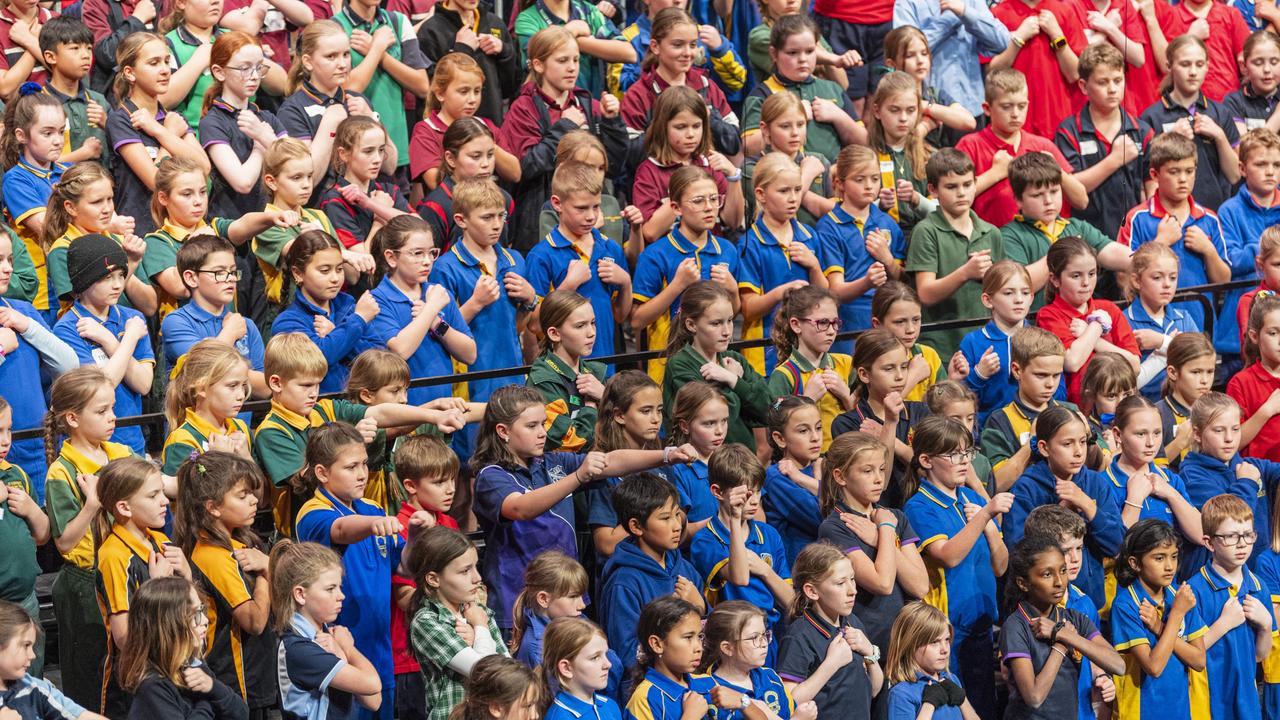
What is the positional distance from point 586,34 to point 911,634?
3.90 meters

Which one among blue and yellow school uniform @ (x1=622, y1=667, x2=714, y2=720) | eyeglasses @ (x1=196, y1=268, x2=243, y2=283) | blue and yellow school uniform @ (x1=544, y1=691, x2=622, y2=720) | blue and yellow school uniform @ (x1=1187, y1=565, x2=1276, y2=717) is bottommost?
blue and yellow school uniform @ (x1=1187, y1=565, x2=1276, y2=717)

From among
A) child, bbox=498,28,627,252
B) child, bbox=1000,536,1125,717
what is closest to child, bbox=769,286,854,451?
child, bbox=1000,536,1125,717

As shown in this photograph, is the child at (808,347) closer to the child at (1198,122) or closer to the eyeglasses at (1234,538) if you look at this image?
the eyeglasses at (1234,538)

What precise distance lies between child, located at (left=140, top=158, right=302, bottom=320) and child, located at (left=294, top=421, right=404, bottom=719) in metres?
1.26

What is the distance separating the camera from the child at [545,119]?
28.3 feet

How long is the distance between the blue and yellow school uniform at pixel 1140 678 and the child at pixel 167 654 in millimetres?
3207

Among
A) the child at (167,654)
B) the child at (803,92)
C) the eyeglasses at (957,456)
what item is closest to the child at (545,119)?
the child at (803,92)

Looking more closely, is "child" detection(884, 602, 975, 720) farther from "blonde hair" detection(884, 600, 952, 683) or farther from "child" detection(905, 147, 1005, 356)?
"child" detection(905, 147, 1005, 356)

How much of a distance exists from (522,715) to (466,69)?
361 cm

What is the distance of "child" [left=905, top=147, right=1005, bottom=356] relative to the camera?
8.21 m

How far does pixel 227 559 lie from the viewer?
5.90 m

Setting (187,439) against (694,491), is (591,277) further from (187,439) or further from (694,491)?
(187,439)

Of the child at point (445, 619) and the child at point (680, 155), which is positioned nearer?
the child at point (445, 619)

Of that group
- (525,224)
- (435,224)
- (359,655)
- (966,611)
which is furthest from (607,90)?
(359,655)
